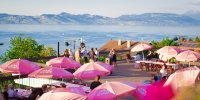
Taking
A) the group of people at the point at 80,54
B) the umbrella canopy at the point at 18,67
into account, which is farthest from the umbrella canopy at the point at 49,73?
the group of people at the point at 80,54

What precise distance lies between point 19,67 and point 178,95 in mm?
13148

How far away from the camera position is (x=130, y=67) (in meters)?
22.6

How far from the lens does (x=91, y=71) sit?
14.2 meters

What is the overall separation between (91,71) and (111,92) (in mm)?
4564

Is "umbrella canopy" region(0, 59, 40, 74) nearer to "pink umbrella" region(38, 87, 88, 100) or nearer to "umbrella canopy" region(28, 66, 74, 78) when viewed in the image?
"umbrella canopy" region(28, 66, 74, 78)

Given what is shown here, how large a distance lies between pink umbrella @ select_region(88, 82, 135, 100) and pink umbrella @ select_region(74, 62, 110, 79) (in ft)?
13.3

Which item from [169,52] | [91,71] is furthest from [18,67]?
[169,52]

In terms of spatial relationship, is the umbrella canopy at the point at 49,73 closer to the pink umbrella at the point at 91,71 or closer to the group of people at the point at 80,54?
the pink umbrella at the point at 91,71

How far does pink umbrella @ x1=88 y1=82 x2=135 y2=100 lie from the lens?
954cm

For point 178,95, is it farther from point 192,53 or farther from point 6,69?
point 192,53

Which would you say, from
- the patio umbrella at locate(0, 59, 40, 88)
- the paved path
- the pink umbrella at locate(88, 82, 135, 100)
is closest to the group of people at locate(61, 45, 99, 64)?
the paved path

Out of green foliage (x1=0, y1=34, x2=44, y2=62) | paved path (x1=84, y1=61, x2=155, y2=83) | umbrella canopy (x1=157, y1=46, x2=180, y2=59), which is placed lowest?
green foliage (x1=0, y1=34, x2=44, y2=62)

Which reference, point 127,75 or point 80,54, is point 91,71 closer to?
point 127,75

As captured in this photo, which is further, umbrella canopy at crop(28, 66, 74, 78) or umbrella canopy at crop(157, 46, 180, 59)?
umbrella canopy at crop(157, 46, 180, 59)
